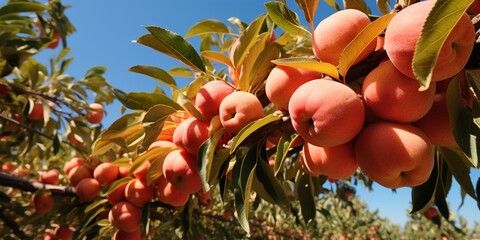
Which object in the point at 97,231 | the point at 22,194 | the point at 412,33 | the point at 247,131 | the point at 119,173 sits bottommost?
the point at 22,194

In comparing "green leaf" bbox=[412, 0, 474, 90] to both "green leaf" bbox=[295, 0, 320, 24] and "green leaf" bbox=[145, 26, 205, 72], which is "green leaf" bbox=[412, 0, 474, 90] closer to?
"green leaf" bbox=[295, 0, 320, 24]

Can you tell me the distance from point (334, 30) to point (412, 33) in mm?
194

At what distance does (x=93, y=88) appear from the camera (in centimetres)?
245

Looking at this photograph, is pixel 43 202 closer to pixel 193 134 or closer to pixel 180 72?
pixel 180 72

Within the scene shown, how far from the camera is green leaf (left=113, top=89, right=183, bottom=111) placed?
1.05m

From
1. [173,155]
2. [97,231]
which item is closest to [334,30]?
[173,155]

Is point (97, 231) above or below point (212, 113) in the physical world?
below

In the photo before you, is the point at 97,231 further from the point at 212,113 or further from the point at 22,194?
the point at 22,194

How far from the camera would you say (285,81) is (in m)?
0.75

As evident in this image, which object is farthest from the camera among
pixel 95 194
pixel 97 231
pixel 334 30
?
pixel 95 194

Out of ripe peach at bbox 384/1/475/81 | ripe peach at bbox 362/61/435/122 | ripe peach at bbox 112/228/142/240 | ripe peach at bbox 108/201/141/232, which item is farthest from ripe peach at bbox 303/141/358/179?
ripe peach at bbox 112/228/142/240

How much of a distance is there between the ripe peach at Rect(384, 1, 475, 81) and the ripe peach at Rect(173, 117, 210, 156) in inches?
21.8

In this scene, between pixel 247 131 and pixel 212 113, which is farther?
pixel 212 113

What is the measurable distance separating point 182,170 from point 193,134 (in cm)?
13
